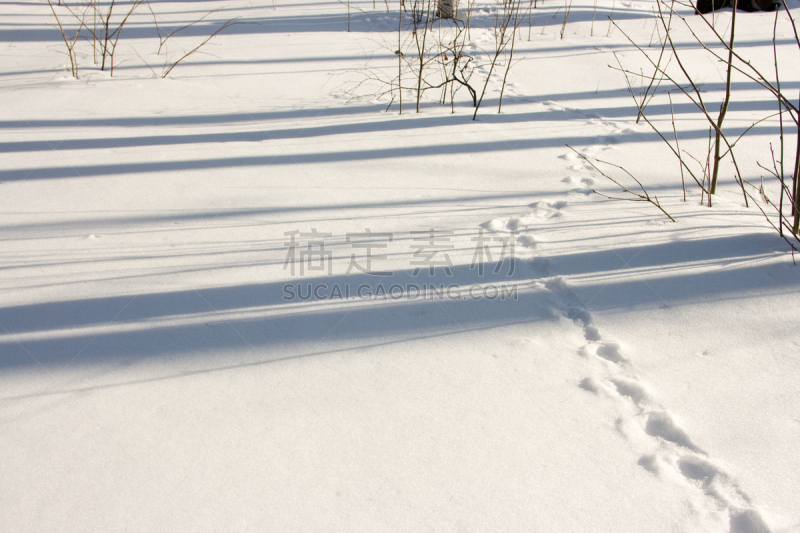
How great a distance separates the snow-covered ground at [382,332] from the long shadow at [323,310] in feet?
0.04

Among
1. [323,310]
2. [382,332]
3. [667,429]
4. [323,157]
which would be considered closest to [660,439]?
[667,429]

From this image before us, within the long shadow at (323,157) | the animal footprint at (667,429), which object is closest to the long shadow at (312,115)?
the long shadow at (323,157)

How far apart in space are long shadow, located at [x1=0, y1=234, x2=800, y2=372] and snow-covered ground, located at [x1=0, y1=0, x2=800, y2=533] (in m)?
0.01

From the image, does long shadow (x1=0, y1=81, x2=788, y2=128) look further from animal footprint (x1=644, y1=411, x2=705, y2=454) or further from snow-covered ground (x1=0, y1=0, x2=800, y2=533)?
animal footprint (x1=644, y1=411, x2=705, y2=454)

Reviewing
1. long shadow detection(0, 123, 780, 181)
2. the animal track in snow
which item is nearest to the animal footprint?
the animal track in snow

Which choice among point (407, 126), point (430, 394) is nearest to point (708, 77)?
point (407, 126)

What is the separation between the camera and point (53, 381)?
1556 millimetres

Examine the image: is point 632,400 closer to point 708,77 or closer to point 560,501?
point 560,501

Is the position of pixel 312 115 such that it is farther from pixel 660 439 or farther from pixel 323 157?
pixel 660 439

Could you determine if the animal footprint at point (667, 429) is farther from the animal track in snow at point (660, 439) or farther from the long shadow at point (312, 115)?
the long shadow at point (312, 115)

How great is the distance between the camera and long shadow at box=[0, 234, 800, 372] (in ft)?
5.57

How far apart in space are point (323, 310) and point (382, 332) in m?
0.26

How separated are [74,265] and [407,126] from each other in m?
2.31

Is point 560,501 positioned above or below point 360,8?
below
